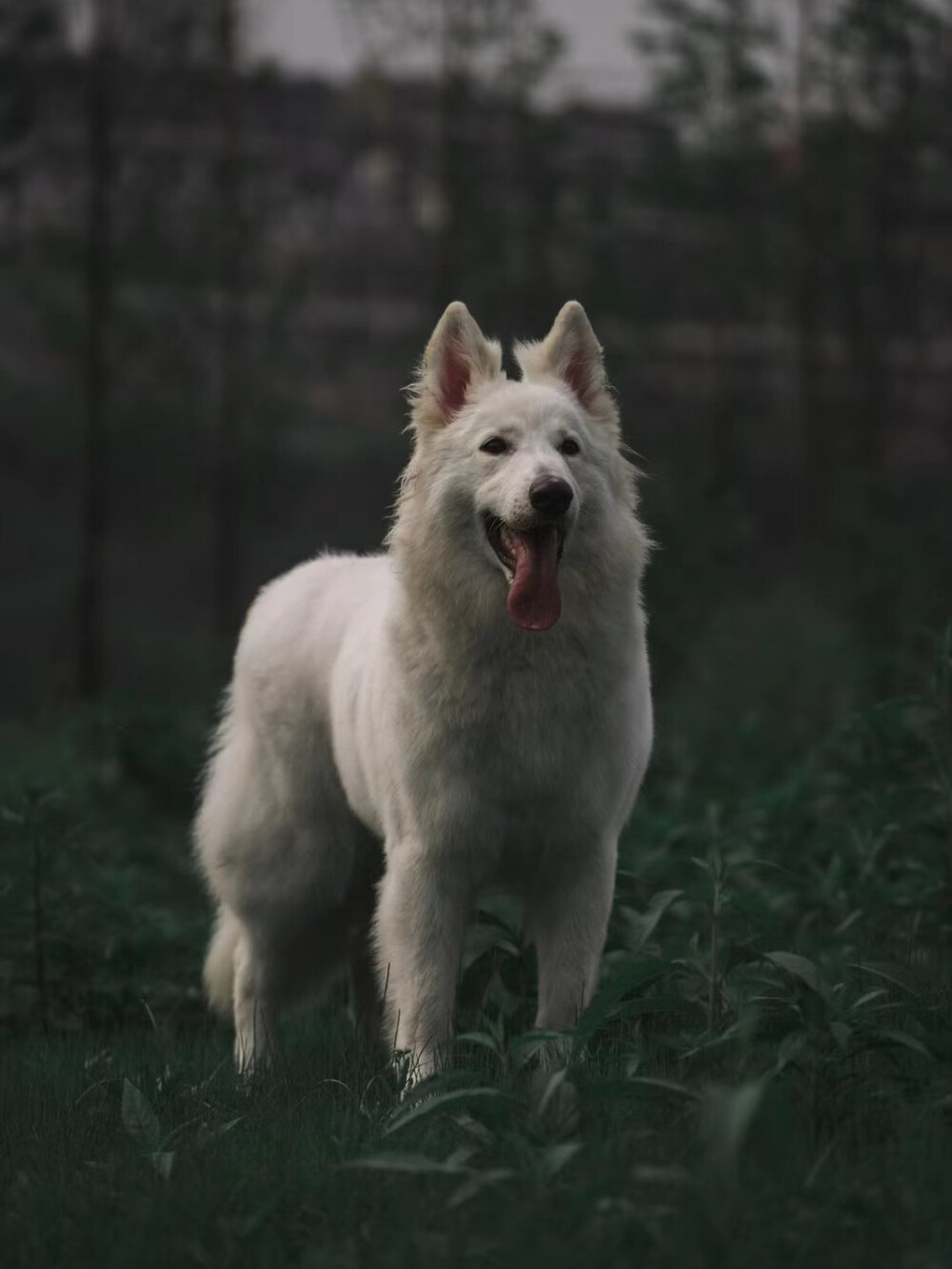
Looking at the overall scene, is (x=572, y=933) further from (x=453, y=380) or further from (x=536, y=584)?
(x=453, y=380)

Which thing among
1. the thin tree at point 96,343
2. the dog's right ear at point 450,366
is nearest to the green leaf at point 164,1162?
the dog's right ear at point 450,366

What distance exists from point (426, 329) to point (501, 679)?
1455 cm

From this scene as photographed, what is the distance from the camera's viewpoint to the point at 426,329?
1872 centimetres

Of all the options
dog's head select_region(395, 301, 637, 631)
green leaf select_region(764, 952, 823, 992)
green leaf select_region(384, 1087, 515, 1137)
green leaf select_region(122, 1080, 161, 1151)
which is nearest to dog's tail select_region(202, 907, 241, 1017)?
green leaf select_region(122, 1080, 161, 1151)

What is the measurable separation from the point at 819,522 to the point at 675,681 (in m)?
10.5

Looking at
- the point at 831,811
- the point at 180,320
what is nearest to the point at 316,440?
the point at 180,320

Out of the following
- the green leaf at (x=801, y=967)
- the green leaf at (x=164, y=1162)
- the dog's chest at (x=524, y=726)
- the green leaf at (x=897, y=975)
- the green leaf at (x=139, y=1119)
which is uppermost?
the dog's chest at (x=524, y=726)

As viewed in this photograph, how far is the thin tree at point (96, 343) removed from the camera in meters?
15.9

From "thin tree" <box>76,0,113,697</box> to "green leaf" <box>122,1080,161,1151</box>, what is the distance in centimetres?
1192

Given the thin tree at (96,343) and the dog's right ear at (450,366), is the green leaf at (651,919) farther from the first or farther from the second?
the thin tree at (96,343)

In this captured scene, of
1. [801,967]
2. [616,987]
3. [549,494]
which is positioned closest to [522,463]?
[549,494]

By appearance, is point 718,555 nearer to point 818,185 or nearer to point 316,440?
point 316,440

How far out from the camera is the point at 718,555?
13.4 meters

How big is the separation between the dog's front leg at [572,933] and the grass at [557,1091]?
0.16 m
